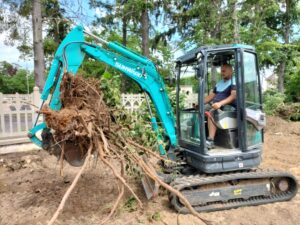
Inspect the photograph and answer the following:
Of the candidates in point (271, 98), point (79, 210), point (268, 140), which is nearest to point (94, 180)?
point (79, 210)

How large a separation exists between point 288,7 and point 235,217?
A: 59.7 feet

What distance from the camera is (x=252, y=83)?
15.3 feet

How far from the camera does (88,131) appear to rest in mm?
3521

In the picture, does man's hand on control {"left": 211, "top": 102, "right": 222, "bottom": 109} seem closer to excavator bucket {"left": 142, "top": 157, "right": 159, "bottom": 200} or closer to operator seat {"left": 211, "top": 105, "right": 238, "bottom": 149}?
operator seat {"left": 211, "top": 105, "right": 238, "bottom": 149}

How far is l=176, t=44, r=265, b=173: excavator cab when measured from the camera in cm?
441

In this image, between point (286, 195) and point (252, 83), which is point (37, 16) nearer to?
point (252, 83)

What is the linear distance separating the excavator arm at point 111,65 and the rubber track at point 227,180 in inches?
24.7

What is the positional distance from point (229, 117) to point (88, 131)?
2.13 m

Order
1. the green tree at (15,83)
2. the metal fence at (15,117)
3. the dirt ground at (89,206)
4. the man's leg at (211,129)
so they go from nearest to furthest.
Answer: the dirt ground at (89,206), the man's leg at (211,129), the metal fence at (15,117), the green tree at (15,83)

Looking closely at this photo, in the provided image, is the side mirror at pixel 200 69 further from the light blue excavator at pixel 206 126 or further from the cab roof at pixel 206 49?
the cab roof at pixel 206 49

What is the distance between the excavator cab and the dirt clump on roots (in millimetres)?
917

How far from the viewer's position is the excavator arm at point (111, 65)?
13.9 ft

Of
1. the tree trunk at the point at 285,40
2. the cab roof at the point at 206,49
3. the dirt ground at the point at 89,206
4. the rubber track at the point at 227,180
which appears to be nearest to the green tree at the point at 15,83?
the tree trunk at the point at 285,40

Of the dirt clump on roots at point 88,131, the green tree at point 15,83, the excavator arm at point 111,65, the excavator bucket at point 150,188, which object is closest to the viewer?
the dirt clump on roots at point 88,131
